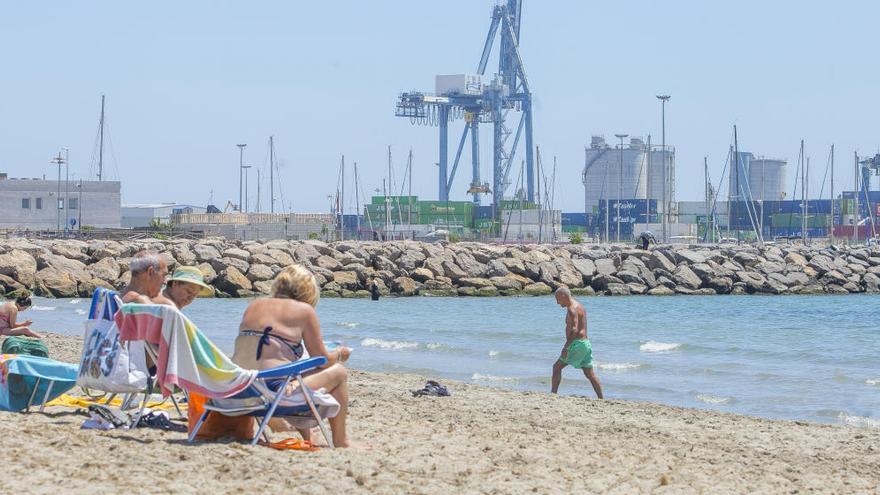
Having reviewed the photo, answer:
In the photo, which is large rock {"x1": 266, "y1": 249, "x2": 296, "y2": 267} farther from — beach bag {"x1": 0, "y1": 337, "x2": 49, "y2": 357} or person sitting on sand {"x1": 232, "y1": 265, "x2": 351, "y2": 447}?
person sitting on sand {"x1": 232, "y1": 265, "x2": 351, "y2": 447}

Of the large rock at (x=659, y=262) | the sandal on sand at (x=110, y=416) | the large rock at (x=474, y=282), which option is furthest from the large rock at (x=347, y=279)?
the sandal on sand at (x=110, y=416)

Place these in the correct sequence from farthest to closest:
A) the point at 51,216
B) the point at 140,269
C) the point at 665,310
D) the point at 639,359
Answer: the point at 51,216, the point at 665,310, the point at 639,359, the point at 140,269

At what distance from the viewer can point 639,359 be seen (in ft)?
62.0

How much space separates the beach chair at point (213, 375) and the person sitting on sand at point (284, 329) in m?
0.12

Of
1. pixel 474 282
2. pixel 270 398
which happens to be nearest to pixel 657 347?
pixel 270 398

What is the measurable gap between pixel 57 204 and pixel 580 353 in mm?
55360

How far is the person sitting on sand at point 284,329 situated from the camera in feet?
22.6

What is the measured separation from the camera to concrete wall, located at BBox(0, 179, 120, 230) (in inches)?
2434

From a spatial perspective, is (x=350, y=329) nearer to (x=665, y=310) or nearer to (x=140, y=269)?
(x=665, y=310)

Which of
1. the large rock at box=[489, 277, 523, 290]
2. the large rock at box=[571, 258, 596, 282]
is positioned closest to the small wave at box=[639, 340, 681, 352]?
the large rock at box=[489, 277, 523, 290]

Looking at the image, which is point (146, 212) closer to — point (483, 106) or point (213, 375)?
point (483, 106)

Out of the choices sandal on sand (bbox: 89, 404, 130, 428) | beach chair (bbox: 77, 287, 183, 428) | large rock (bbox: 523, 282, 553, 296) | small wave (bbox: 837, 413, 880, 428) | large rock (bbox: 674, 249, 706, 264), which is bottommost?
A: large rock (bbox: 523, 282, 553, 296)

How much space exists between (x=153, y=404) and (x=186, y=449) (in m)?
2.07

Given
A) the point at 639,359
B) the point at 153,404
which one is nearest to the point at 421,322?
the point at 639,359
